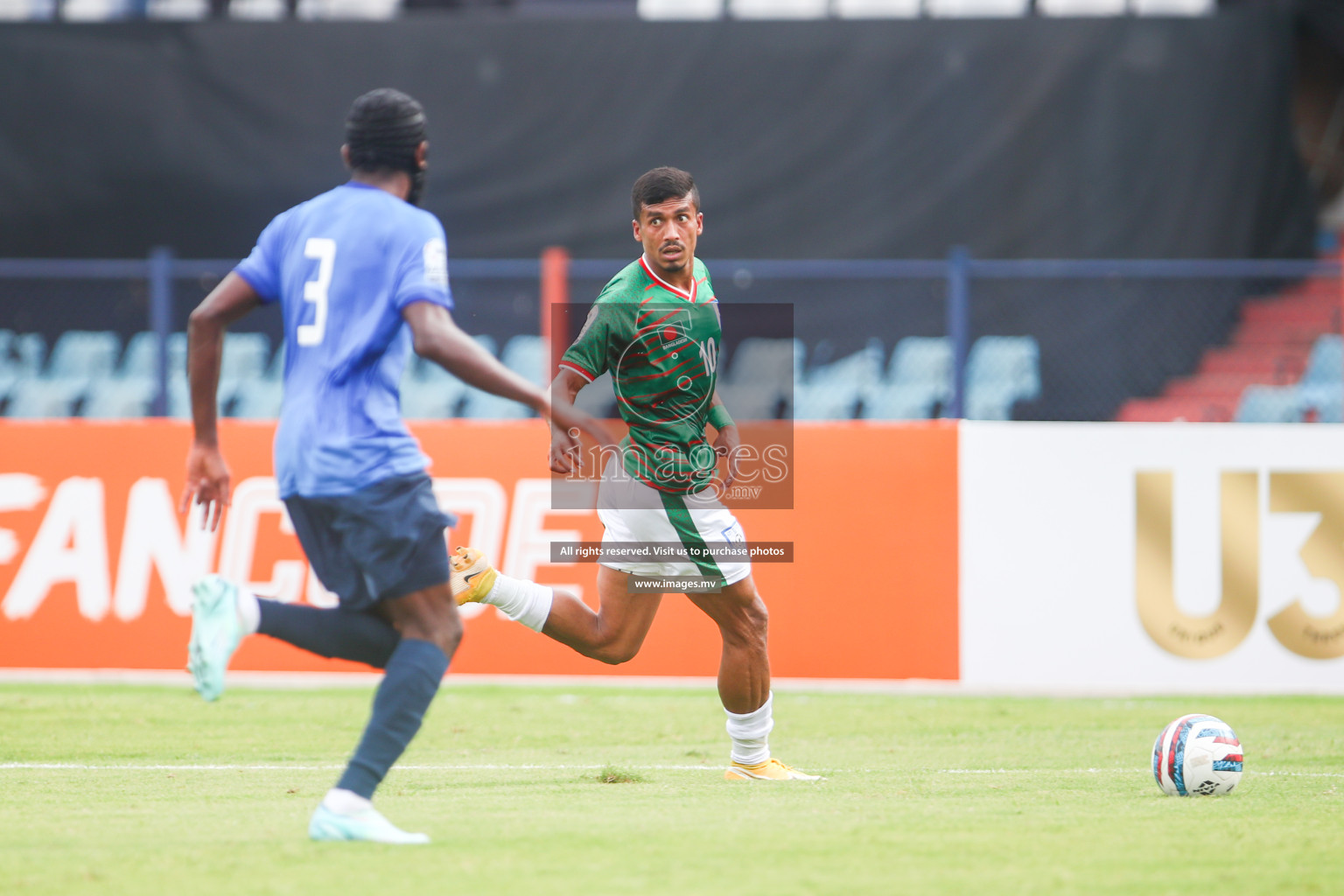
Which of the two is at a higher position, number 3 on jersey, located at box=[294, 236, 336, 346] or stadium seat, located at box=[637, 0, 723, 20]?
stadium seat, located at box=[637, 0, 723, 20]

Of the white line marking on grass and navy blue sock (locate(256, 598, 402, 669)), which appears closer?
navy blue sock (locate(256, 598, 402, 669))

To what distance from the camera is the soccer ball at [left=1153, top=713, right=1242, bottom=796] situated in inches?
236

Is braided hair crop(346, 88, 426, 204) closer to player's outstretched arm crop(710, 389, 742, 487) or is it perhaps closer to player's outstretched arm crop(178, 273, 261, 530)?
player's outstretched arm crop(178, 273, 261, 530)

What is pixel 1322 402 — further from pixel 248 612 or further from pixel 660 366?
pixel 248 612

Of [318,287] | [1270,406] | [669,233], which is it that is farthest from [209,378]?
[1270,406]

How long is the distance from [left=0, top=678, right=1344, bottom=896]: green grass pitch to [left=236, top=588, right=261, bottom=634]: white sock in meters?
0.64

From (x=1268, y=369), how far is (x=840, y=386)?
373 cm

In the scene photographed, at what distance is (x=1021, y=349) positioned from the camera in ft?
47.7

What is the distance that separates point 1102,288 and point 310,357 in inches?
454

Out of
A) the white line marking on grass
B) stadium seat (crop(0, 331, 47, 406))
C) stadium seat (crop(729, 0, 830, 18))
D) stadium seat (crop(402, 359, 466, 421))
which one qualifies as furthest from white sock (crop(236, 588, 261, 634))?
stadium seat (crop(729, 0, 830, 18))

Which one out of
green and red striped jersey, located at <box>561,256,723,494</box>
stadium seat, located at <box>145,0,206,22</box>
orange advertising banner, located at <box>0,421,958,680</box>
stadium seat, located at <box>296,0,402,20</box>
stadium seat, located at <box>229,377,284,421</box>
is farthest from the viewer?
stadium seat, located at <box>145,0,206,22</box>

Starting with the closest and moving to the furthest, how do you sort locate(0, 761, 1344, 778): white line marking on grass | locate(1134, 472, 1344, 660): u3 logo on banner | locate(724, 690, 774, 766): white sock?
locate(724, 690, 774, 766): white sock, locate(0, 761, 1344, 778): white line marking on grass, locate(1134, 472, 1344, 660): u3 logo on banner

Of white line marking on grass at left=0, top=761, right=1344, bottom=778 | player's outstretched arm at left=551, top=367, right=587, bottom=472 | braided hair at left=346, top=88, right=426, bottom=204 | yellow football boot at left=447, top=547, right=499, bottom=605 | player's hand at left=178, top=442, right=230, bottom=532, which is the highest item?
braided hair at left=346, top=88, right=426, bottom=204

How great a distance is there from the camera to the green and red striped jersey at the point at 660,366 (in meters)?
6.35
